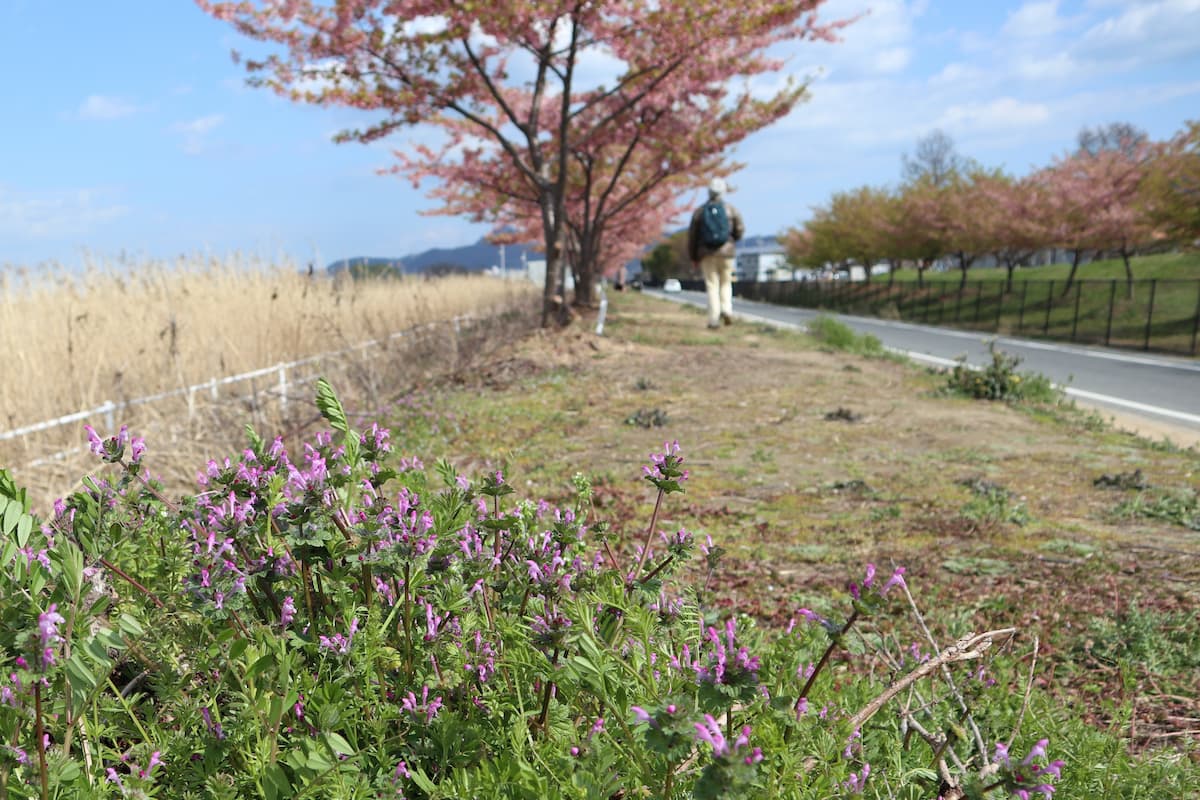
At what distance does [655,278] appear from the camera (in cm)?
12219

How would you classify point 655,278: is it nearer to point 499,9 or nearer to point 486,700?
point 499,9

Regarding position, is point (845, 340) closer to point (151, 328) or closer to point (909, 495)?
A: point (909, 495)

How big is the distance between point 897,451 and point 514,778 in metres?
5.55

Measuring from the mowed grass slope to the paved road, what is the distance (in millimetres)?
2758

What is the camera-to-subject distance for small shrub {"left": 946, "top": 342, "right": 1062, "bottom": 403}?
9.12 m

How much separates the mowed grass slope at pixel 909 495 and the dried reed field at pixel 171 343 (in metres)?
1.73

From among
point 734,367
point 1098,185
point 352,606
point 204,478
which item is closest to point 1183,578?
point 352,606

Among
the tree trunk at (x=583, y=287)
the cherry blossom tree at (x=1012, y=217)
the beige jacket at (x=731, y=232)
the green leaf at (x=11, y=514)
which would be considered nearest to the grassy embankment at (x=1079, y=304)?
the cherry blossom tree at (x=1012, y=217)

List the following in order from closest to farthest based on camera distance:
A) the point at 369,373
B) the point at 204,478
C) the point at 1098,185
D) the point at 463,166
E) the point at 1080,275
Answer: the point at 204,478
the point at 369,373
the point at 463,166
the point at 1098,185
the point at 1080,275

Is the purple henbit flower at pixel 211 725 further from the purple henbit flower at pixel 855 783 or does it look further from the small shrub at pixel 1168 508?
the small shrub at pixel 1168 508

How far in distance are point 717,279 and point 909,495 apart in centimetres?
1098

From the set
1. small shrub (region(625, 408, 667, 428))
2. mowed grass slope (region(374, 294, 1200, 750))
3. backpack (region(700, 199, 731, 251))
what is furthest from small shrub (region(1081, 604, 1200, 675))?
backpack (region(700, 199, 731, 251))

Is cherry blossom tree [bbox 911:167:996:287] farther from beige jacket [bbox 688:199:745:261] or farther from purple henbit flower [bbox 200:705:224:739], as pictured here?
purple henbit flower [bbox 200:705:224:739]

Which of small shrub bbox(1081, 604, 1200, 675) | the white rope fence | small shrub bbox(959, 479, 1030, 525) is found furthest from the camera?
the white rope fence
